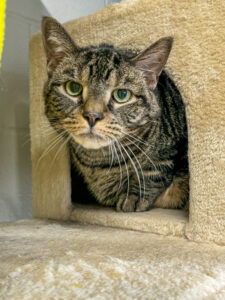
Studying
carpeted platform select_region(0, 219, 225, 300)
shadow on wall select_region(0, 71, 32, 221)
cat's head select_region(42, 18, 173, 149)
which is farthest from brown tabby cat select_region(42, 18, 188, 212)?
shadow on wall select_region(0, 71, 32, 221)

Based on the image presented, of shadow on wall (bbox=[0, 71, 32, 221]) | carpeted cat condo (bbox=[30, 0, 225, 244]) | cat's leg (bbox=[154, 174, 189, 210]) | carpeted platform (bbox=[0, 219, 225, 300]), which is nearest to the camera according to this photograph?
carpeted platform (bbox=[0, 219, 225, 300])

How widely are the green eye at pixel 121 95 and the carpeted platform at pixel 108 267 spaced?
43 cm

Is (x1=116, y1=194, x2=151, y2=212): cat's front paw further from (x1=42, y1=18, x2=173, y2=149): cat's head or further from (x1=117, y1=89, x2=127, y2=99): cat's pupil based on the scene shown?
(x1=117, y1=89, x2=127, y2=99): cat's pupil

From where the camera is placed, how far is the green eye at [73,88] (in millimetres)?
1117

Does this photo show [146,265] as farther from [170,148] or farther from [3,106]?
[3,106]

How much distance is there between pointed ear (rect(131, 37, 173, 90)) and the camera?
1047 mm

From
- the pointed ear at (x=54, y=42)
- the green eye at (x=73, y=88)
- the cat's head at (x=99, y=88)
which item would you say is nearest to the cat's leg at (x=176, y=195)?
the cat's head at (x=99, y=88)

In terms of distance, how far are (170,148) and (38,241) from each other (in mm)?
564

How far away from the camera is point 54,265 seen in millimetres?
694

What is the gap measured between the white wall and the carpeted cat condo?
1.63 ft

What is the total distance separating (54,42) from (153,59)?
14.1 inches

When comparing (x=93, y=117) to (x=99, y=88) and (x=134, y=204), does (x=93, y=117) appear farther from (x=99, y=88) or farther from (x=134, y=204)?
(x=134, y=204)

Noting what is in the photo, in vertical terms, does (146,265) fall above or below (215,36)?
below

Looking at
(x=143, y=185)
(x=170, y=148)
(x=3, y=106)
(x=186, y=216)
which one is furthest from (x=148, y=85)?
(x=3, y=106)
